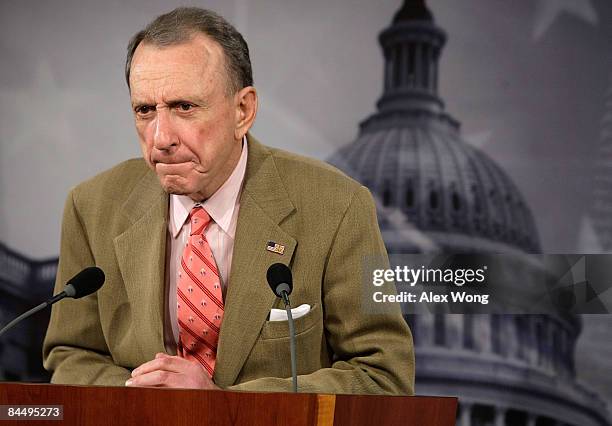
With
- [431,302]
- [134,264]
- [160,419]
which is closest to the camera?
[160,419]

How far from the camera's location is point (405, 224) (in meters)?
3.28

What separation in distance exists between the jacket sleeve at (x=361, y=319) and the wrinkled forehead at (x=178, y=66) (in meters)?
0.50

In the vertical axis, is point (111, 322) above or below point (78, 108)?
below

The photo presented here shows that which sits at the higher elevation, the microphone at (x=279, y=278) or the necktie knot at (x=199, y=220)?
the necktie knot at (x=199, y=220)

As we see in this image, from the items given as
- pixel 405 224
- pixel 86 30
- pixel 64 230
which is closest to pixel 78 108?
pixel 86 30

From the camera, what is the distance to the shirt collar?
230 cm

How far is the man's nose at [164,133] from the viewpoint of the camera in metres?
2.12

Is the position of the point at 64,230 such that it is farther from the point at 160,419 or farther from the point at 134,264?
the point at 160,419

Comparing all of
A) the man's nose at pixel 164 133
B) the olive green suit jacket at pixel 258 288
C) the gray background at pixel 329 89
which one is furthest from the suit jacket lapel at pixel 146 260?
the gray background at pixel 329 89

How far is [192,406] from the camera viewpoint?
145cm

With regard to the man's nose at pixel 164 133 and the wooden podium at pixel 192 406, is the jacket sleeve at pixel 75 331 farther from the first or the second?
the wooden podium at pixel 192 406

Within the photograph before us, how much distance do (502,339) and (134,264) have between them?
4.89 ft

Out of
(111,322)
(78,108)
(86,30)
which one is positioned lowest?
(111,322)

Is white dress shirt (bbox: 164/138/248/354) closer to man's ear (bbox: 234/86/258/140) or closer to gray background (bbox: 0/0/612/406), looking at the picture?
man's ear (bbox: 234/86/258/140)
